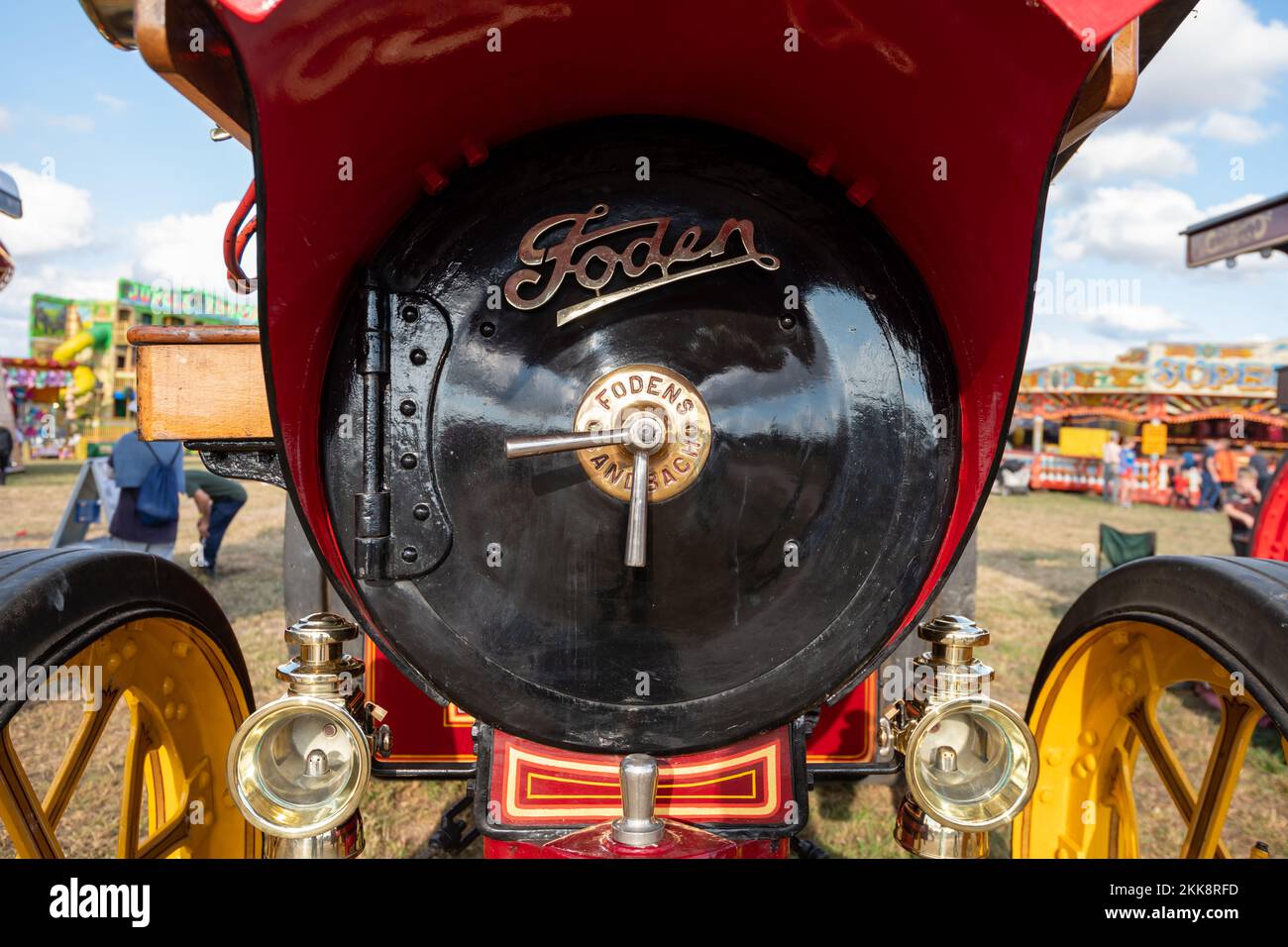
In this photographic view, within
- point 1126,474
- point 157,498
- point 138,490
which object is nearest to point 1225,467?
point 1126,474

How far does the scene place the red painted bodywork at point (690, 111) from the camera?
41.0 inches

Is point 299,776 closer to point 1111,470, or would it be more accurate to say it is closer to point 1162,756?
point 1162,756

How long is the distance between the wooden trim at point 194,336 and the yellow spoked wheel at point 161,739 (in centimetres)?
54

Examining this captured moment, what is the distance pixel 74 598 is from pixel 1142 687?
2.07 m

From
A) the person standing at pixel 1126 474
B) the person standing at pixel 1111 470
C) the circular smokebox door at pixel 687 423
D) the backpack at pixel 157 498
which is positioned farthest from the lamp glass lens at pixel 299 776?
the person standing at pixel 1111 470

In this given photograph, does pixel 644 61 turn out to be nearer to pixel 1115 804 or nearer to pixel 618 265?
pixel 618 265

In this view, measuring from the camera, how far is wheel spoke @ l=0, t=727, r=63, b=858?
142 centimetres

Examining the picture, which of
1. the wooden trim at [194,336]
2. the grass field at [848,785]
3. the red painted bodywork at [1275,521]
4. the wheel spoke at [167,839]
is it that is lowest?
the grass field at [848,785]

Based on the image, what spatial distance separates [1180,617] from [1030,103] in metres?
1.02

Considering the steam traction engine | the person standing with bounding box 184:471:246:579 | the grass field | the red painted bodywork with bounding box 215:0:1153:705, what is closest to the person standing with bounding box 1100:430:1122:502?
the grass field

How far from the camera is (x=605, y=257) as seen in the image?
1.45 meters

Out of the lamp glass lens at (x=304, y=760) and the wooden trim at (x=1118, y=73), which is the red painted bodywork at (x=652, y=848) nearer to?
the lamp glass lens at (x=304, y=760)
